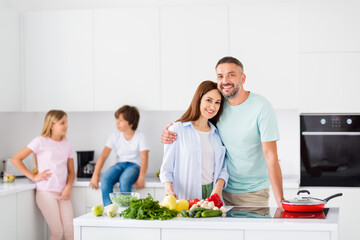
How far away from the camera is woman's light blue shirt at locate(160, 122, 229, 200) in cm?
328

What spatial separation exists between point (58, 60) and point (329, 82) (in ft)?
7.71

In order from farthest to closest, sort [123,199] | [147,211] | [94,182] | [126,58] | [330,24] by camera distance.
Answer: [126,58]
[94,182]
[330,24]
[123,199]
[147,211]

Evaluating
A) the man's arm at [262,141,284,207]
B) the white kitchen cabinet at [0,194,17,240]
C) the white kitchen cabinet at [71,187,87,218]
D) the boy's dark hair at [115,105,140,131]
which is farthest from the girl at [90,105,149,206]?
the man's arm at [262,141,284,207]

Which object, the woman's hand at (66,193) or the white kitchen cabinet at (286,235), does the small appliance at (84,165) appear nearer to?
the woman's hand at (66,193)

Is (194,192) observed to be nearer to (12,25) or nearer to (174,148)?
(174,148)

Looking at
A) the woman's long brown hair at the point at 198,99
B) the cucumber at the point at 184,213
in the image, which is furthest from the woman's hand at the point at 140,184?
the cucumber at the point at 184,213

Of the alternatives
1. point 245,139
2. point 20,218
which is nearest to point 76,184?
point 20,218

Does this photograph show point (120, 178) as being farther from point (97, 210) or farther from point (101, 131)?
point (97, 210)

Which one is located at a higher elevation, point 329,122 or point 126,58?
point 126,58

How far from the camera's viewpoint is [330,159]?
435 centimetres

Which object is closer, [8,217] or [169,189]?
[169,189]

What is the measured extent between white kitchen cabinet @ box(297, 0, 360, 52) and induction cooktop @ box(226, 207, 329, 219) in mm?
1762

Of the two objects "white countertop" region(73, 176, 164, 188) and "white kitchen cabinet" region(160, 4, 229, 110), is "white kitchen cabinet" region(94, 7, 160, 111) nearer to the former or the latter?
"white kitchen cabinet" region(160, 4, 229, 110)

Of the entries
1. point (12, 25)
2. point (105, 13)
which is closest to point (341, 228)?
point (105, 13)
